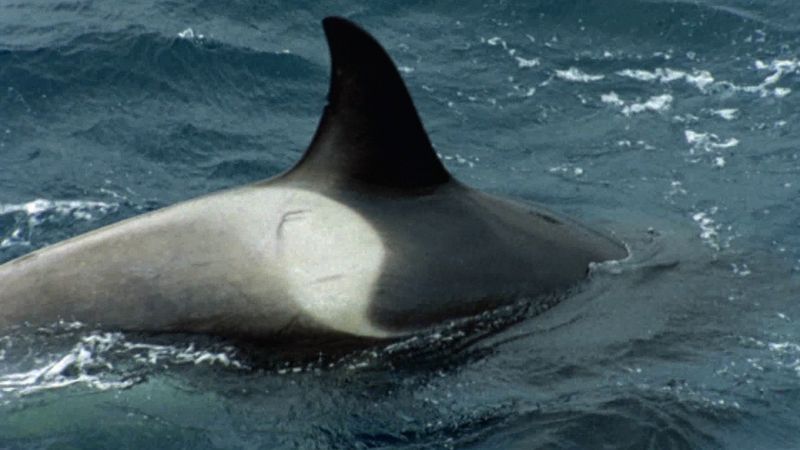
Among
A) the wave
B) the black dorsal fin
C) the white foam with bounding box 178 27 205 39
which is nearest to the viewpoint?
the black dorsal fin

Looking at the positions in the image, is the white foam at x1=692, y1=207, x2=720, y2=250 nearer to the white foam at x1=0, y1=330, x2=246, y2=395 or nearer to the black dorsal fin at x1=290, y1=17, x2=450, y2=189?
the black dorsal fin at x1=290, y1=17, x2=450, y2=189

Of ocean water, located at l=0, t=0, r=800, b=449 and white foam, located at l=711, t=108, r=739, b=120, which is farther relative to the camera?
white foam, located at l=711, t=108, r=739, b=120

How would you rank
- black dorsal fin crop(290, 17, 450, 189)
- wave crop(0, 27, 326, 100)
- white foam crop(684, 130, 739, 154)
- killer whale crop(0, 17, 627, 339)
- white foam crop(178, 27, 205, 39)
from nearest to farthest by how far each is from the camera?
1. killer whale crop(0, 17, 627, 339)
2. black dorsal fin crop(290, 17, 450, 189)
3. white foam crop(684, 130, 739, 154)
4. wave crop(0, 27, 326, 100)
5. white foam crop(178, 27, 205, 39)

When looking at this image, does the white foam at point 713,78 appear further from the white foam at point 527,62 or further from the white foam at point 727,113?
→ the white foam at point 527,62

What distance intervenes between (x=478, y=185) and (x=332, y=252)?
455cm

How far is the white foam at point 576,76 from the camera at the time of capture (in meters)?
16.7

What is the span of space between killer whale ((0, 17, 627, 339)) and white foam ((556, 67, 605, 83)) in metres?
6.03

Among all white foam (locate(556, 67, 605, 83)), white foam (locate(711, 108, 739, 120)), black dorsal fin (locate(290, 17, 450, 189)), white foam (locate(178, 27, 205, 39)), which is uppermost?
black dorsal fin (locate(290, 17, 450, 189))

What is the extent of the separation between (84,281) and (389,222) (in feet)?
6.90

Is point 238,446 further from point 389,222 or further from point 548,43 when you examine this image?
point 548,43

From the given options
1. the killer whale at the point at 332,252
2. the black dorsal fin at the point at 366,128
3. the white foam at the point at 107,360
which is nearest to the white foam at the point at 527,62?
the killer whale at the point at 332,252

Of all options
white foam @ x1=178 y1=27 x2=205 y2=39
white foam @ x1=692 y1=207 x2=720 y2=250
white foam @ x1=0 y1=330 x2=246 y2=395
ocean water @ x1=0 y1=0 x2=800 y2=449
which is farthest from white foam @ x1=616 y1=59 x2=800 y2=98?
white foam @ x1=0 y1=330 x2=246 y2=395

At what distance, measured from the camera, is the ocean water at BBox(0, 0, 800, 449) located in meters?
9.77

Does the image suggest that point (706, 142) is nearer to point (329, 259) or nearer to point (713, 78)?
point (713, 78)
